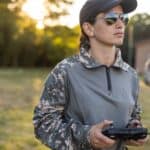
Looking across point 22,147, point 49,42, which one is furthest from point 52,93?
point 49,42

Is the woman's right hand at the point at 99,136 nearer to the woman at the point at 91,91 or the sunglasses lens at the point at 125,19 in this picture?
the woman at the point at 91,91

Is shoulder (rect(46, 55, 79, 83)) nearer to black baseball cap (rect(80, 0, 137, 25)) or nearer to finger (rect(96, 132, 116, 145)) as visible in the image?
black baseball cap (rect(80, 0, 137, 25))

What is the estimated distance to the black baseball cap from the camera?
292cm

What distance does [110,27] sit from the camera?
295 cm

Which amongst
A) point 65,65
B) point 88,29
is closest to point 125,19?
point 88,29

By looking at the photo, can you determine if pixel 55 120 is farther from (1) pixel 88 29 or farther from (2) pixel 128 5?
(2) pixel 128 5

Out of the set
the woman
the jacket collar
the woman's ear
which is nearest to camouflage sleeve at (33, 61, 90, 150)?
the woman

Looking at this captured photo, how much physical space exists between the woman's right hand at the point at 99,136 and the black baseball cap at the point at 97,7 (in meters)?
0.60

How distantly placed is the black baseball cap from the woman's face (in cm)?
2

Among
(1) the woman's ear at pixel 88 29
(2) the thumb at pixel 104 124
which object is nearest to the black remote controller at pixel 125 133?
(2) the thumb at pixel 104 124

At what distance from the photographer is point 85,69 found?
9.45ft

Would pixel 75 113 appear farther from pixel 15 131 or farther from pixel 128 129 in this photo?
pixel 15 131

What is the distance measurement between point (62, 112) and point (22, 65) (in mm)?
65644

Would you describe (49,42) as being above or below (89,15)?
below
